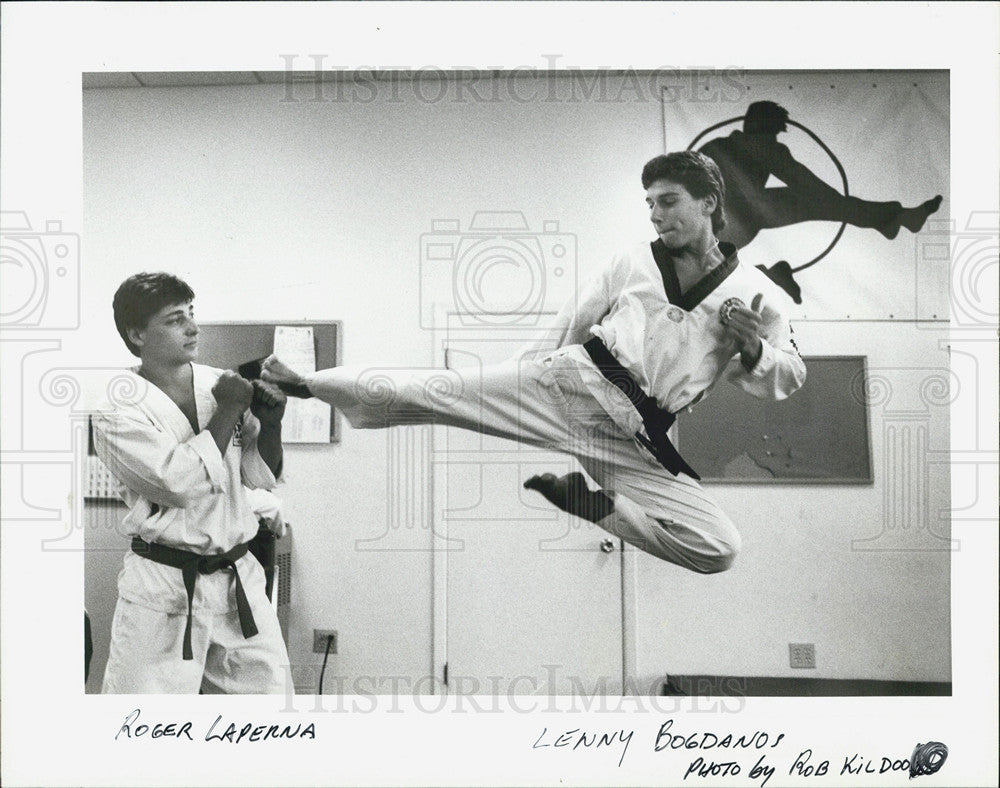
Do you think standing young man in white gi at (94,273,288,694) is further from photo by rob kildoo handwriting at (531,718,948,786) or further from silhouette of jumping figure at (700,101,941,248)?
silhouette of jumping figure at (700,101,941,248)

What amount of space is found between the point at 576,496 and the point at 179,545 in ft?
3.22

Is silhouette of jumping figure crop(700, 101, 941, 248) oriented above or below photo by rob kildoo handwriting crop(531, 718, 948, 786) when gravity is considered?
above

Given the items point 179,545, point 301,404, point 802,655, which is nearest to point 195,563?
point 179,545

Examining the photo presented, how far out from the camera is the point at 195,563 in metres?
1.84

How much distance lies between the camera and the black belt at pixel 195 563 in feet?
6.02

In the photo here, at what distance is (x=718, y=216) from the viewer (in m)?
1.85

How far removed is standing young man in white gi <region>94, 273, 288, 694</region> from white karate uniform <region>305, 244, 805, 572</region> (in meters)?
0.26

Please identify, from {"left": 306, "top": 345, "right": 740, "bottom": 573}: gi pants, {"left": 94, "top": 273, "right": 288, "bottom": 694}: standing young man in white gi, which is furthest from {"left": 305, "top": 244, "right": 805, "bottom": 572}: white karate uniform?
{"left": 94, "top": 273, "right": 288, "bottom": 694}: standing young man in white gi

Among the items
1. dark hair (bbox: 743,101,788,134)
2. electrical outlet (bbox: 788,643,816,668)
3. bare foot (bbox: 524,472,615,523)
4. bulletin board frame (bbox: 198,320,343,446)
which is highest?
dark hair (bbox: 743,101,788,134)

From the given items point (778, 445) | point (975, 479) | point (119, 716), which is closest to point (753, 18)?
point (778, 445)

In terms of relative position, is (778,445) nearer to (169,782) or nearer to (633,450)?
(633,450)

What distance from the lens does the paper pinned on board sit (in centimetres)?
184

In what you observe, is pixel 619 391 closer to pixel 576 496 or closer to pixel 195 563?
pixel 576 496

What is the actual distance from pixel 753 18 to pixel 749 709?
1663mm
